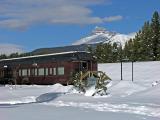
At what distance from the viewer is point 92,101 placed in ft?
77.4

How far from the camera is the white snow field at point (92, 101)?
49.1ft

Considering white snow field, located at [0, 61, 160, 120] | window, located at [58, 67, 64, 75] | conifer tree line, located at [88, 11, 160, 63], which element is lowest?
white snow field, located at [0, 61, 160, 120]

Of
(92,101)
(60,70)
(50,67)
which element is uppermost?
(50,67)

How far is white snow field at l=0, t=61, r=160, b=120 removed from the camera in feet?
49.1

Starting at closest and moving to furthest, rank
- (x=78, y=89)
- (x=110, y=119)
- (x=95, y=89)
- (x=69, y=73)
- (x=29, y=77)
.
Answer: (x=110, y=119) → (x=95, y=89) → (x=78, y=89) → (x=69, y=73) → (x=29, y=77)

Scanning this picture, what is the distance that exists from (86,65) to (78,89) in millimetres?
16795

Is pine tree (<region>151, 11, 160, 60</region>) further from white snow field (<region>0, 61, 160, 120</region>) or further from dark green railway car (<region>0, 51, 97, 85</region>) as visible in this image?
dark green railway car (<region>0, 51, 97, 85</region>)

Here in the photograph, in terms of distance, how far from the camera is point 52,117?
46.6ft

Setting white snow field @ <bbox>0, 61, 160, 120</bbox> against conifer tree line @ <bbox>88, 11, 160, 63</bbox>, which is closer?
white snow field @ <bbox>0, 61, 160, 120</bbox>

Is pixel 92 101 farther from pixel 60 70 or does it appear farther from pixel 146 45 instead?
pixel 146 45

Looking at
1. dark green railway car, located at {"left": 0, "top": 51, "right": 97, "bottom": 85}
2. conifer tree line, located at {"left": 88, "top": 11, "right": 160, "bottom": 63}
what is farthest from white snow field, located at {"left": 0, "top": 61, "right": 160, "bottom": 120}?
conifer tree line, located at {"left": 88, "top": 11, "right": 160, "bottom": 63}

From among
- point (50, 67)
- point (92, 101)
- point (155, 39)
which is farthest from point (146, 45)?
point (92, 101)

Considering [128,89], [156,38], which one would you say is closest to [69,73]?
[128,89]

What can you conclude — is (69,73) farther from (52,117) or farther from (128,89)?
(52,117)
